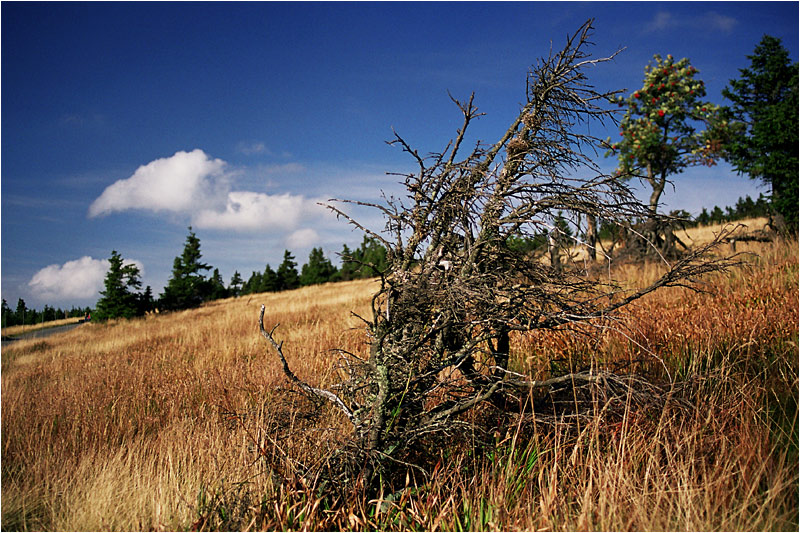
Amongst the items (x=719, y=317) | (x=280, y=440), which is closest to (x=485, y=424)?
(x=280, y=440)

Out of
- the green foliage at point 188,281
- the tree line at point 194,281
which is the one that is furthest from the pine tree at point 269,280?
the green foliage at point 188,281

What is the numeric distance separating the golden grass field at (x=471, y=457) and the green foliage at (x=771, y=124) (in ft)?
40.3

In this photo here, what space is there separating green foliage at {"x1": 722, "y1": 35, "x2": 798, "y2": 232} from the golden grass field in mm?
12278

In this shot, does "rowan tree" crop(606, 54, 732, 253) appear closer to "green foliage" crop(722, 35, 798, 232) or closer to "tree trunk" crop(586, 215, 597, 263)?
"green foliage" crop(722, 35, 798, 232)

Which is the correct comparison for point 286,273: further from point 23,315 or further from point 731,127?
point 731,127

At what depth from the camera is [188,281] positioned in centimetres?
3338

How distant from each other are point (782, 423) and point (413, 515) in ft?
9.84

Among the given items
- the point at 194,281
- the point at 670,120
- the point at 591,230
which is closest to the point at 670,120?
the point at 670,120

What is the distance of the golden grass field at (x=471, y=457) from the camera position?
247 centimetres

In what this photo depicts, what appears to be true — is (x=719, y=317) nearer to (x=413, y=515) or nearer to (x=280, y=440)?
(x=413, y=515)

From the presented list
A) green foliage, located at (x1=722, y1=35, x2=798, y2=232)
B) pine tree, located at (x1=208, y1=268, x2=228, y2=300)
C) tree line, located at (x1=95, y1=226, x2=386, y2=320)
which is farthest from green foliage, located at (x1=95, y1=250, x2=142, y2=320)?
green foliage, located at (x1=722, y1=35, x2=798, y2=232)

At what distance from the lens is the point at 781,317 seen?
5.55 metres

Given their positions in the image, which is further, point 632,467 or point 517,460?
point 517,460

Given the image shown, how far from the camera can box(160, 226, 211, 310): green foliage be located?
105 feet
